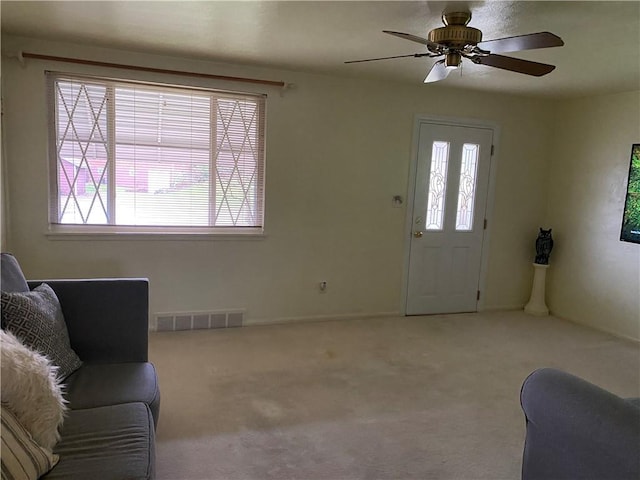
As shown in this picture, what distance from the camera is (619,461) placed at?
127 cm

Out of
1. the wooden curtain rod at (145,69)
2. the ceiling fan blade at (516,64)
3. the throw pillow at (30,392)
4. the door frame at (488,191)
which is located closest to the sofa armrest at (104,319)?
the throw pillow at (30,392)

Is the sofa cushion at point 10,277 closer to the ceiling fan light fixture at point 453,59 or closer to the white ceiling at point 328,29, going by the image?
the white ceiling at point 328,29

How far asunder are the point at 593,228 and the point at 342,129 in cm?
268

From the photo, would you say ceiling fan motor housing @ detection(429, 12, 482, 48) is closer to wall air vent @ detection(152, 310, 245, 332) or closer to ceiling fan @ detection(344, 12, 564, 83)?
ceiling fan @ detection(344, 12, 564, 83)

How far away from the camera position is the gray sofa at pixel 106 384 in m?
1.46

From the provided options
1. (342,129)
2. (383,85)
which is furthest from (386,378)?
(383,85)

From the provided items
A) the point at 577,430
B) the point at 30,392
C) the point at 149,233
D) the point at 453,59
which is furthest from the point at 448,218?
the point at 30,392

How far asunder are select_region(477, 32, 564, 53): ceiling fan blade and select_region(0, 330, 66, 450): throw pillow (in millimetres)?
2321

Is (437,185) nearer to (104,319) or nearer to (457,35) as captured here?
(457,35)

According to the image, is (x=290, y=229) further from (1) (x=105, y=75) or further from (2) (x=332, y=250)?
(1) (x=105, y=75)

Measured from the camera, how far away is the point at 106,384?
1.98 metres

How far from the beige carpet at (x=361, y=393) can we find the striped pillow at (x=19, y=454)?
76 centimetres

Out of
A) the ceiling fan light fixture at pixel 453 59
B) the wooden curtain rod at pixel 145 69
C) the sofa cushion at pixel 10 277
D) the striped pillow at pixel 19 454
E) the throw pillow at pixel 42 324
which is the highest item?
the wooden curtain rod at pixel 145 69

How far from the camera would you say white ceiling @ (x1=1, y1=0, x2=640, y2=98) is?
2.43 metres
